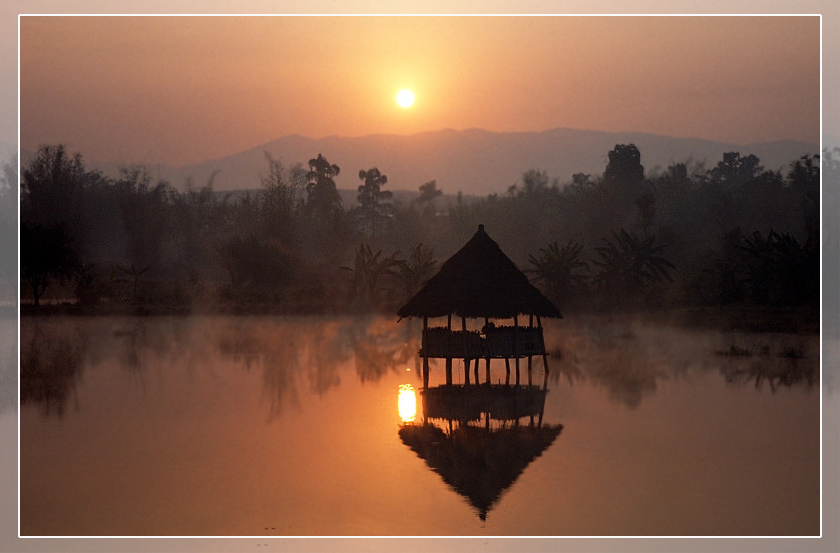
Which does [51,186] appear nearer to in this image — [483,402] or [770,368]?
[483,402]

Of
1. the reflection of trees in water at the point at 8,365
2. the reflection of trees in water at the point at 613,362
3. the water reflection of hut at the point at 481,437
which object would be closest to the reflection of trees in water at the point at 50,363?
the reflection of trees in water at the point at 8,365

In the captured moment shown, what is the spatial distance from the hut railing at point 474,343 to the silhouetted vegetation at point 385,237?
28.5ft

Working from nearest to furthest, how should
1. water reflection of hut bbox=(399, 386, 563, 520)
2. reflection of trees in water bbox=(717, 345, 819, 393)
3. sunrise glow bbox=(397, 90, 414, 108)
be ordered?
water reflection of hut bbox=(399, 386, 563, 520) → reflection of trees in water bbox=(717, 345, 819, 393) → sunrise glow bbox=(397, 90, 414, 108)

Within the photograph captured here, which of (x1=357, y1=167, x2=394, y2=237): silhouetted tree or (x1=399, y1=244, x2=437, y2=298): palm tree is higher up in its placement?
(x1=357, y1=167, x2=394, y2=237): silhouetted tree

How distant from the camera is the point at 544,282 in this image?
104ft

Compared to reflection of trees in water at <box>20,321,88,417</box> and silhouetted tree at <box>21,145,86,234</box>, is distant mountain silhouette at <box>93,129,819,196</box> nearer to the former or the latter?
silhouetted tree at <box>21,145,86,234</box>

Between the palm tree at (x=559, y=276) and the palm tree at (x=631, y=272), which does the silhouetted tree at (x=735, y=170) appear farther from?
the palm tree at (x=559, y=276)

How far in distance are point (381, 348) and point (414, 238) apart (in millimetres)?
13818

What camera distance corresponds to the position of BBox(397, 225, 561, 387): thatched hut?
17.5 meters

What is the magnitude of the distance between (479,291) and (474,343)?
2.70ft

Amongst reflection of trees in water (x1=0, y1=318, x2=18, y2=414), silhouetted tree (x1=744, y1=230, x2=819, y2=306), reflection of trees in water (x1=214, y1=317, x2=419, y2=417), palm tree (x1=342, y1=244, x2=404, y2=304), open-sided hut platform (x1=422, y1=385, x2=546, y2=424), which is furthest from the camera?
palm tree (x1=342, y1=244, x2=404, y2=304)

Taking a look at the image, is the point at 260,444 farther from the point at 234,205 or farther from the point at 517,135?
the point at 234,205

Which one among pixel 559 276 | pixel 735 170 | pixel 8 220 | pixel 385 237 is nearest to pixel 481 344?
pixel 8 220

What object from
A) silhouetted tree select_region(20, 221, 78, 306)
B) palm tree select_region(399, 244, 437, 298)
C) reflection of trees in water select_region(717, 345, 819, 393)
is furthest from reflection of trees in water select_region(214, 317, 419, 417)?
reflection of trees in water select_region(717, 345, 819, 393)
